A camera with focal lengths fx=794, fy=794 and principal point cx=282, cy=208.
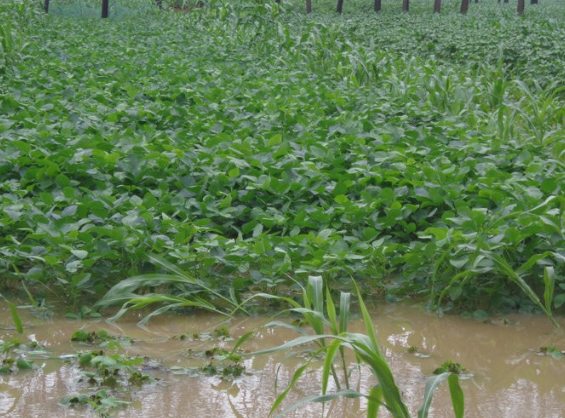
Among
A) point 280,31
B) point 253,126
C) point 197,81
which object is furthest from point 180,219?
point 280,31

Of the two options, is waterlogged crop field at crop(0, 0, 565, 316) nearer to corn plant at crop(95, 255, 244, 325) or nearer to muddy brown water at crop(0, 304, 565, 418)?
corn plant at crop(95, 255, 244, 325)

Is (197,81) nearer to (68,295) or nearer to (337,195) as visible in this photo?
(337,195)

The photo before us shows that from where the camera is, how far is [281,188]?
15.7 ft

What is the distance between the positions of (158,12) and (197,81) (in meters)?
17.8

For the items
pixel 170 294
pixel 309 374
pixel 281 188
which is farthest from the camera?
pixel 281 188

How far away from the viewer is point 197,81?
9617 mm

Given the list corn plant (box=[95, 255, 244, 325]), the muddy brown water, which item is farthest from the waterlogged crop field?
the muddy brown water

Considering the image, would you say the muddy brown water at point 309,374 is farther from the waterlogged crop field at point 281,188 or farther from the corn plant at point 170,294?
the waterlogged crop field at point 281,188

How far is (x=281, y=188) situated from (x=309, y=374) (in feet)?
6.46

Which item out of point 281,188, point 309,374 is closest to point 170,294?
point 309,374

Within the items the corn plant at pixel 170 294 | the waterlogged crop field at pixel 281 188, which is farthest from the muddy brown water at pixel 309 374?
the waterlogged crop field at pixel 281 188

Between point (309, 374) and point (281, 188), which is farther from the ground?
point (281, 188)

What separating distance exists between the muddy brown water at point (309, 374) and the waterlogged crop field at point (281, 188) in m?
0.20

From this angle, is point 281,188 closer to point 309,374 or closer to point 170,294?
point 170,294
